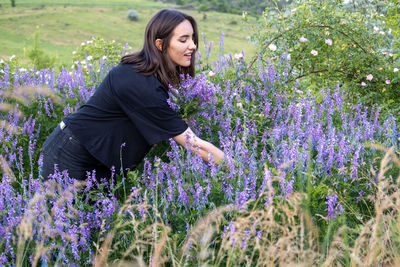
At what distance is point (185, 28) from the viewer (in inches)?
115

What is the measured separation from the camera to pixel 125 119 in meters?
2.89

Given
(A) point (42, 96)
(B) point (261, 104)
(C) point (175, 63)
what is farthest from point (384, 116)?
(A) point (42, 96)

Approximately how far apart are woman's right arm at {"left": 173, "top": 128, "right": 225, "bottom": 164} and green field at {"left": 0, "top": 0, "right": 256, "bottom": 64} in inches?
823

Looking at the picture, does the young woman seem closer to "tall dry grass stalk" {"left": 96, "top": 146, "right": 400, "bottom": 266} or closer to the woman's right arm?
the woman's right arm

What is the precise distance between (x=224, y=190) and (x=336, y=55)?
300 cm

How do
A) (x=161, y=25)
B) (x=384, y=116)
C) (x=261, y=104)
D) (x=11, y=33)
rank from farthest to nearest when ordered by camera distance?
1. (x=11, y=33)
2. (x=384, y=116)
3. (x=261, y=104)
4. (x=161, y=25)

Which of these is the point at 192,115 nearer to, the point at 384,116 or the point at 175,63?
→ the point at 175,63

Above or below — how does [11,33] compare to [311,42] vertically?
below

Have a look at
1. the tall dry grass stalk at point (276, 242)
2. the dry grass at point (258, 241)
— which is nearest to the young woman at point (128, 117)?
the dry grass at point (258, 241)

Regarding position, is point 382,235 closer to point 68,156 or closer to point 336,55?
point 68,156

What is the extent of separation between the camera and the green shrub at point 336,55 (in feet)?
14.8

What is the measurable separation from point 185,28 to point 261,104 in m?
0.93

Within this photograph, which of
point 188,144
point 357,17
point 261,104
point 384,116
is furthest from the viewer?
point 357,17

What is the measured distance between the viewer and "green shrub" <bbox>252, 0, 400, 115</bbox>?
4500 millimetres
